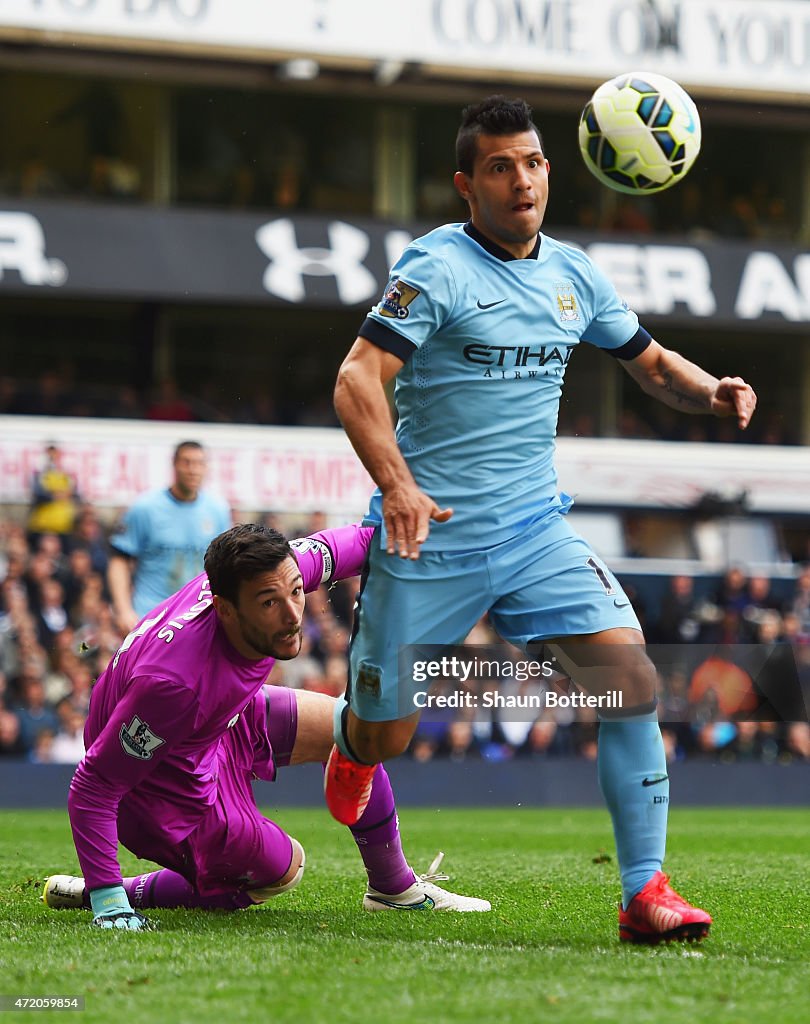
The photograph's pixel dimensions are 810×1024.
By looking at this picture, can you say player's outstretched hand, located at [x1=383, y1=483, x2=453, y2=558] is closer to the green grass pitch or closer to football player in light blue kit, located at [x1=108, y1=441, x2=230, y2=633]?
the green grass pitch

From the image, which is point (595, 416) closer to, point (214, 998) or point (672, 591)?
point (672, 591)

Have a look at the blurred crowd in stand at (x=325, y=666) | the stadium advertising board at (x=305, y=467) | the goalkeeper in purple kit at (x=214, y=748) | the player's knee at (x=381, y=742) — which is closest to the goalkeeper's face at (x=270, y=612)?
the goalkeeper in purple kit at (x=214, y=748)

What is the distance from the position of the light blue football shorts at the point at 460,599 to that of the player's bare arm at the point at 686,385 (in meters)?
0.69

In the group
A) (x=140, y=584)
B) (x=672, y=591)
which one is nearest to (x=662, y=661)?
(x=672, y=591)

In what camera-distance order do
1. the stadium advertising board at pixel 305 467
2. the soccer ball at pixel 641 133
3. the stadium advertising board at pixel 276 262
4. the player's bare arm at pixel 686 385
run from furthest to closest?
the stadium advertising board at pixel 276 262 < the stadium advertising board at pixel 305 467 < the soccer ball at pixel 641 133 < the player's bare arm at pixel 686 385

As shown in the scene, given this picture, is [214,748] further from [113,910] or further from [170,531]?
[170,531]

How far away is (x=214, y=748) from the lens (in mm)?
5367

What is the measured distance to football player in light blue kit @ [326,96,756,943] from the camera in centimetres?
488

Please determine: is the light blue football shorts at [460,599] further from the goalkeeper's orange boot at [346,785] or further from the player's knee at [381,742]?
the goalkeeper's orange boot at [346,785]

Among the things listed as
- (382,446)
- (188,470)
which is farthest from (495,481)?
(188,470)

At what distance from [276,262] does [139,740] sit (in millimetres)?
16306

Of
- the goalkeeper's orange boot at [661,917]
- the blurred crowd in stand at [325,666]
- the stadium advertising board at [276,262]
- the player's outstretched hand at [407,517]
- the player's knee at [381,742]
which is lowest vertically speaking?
the blurred crowd in stand at [325,666]

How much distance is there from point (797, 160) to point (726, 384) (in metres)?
21.2

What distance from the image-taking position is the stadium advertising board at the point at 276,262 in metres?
19.9
